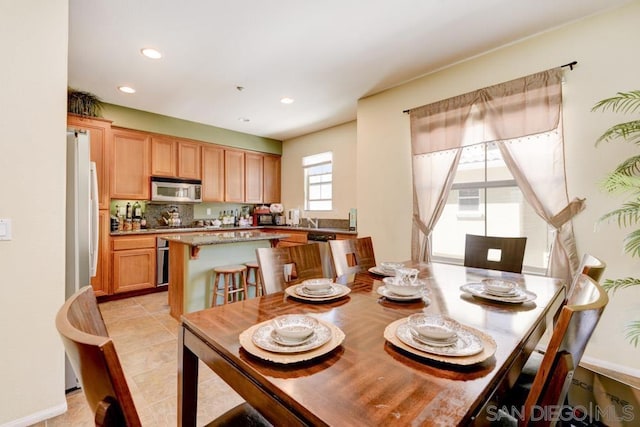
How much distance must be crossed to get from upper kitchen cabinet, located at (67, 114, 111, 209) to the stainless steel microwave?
2.08ft

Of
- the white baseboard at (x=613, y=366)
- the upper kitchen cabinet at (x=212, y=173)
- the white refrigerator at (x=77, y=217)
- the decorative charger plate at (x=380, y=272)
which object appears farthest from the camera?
the upper kitchen cabinet at (x=212, y=173)

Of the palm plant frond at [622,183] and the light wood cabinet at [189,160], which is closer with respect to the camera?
the palm plant frond at [622,183]

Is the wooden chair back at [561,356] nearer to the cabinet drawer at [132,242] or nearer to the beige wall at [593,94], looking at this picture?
the beige wall at [593,94]

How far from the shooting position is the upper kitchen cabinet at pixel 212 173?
4.91 meters

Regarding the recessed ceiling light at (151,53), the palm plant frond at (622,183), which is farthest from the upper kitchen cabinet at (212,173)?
the palm plant frond at (622,183)

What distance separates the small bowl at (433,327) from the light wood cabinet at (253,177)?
4808mm

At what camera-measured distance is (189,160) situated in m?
4.74

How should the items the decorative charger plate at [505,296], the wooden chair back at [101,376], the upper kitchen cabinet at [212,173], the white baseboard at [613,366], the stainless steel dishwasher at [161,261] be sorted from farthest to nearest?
the upper kitchen cabinet at [212,173] → the stainless steel dishwasher at [161,261] → the white baseboard at [613,366] → the decorative charger plate at [505,296] → the wooden chair back at [101,376]

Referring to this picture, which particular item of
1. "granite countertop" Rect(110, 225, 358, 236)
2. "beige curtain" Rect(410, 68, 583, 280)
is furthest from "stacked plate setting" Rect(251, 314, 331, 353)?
"granite countertop" Rect(110, 225, 358, 236)

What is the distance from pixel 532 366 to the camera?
129 centimetres

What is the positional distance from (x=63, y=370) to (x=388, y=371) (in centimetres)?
198

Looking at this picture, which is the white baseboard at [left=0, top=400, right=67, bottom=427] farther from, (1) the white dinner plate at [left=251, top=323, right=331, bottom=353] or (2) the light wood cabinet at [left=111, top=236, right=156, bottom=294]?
(2) the light wood cabinet at [left=111, top=236, right=156, bottom=294]

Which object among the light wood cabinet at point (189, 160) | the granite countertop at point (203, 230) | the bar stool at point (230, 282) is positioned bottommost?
the bar stool at point (230, 282)

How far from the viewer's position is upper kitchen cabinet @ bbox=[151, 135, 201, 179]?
174 inches
